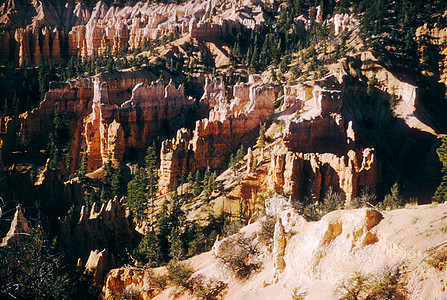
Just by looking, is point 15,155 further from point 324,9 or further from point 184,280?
point 324,9

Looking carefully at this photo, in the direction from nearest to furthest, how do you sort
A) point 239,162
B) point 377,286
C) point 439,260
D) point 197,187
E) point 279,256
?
point 439,260
point 377,286
point 279,256
point 197,187
point 239,162

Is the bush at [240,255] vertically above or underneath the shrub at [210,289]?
above

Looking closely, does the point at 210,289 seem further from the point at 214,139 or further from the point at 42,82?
the point at 42,82

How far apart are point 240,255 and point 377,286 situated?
10.9 meters

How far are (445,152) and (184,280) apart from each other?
2385 cm

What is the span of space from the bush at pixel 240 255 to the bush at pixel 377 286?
8166 mm

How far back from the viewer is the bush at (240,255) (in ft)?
82.8

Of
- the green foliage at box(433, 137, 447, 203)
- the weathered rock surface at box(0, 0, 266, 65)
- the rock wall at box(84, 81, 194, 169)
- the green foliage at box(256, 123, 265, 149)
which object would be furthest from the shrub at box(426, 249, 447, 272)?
the weathered rock surface at box(0, 0, 266, 65)

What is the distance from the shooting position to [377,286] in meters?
16.1

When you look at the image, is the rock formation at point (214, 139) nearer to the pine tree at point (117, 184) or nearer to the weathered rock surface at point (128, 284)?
the pine tree at point (117, 184)

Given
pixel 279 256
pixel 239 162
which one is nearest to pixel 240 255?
pixel 279 256

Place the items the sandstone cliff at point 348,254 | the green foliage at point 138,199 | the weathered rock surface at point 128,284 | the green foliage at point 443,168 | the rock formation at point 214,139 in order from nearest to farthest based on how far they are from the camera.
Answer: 1. the sandstone cliff at point 348,254
2. the weathered rock surface at point 128,284
3. the green foliage at point 443,168
4. the green foliage at point 138,199
5. the rock formation at point 214,139

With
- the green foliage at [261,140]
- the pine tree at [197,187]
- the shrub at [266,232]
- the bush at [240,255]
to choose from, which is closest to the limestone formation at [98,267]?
the bush at [240,255]

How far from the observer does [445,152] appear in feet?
122
